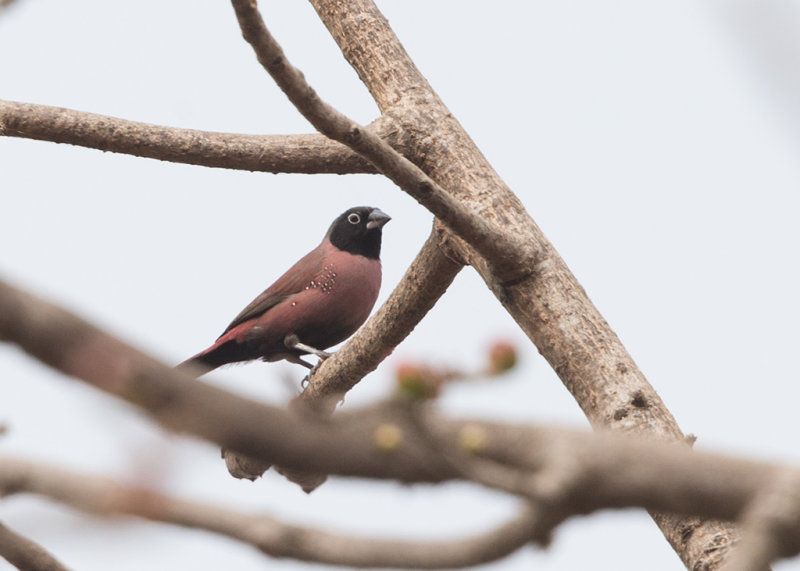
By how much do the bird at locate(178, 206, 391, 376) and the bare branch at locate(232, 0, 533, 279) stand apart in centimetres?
167

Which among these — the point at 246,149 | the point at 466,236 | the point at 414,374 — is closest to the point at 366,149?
the point at 466,236

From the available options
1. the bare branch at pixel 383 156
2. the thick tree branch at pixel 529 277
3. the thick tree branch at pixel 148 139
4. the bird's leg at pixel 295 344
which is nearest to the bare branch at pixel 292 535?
the bare branch at pixel 383 156

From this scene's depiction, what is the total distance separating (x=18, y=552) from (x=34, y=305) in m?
1.44

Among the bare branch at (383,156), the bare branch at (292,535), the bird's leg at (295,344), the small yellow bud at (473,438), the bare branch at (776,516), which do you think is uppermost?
the bare branch at (383,156)

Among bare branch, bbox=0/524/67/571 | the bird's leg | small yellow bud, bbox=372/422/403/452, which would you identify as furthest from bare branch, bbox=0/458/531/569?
the bird's leg

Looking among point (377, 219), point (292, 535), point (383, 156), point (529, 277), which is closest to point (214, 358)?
point (377, 219)

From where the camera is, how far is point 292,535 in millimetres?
1729

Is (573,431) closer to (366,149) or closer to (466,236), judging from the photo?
(366,149)

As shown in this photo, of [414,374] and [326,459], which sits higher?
[414,374]

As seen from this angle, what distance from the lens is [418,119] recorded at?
4.84 metres

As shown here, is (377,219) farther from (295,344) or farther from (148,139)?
(148,139)

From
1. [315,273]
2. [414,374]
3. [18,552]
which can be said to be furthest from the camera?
[315,273]

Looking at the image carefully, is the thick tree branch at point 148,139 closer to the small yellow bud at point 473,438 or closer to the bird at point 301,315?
the bird at point 301,315

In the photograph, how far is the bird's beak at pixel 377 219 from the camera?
6984mm
